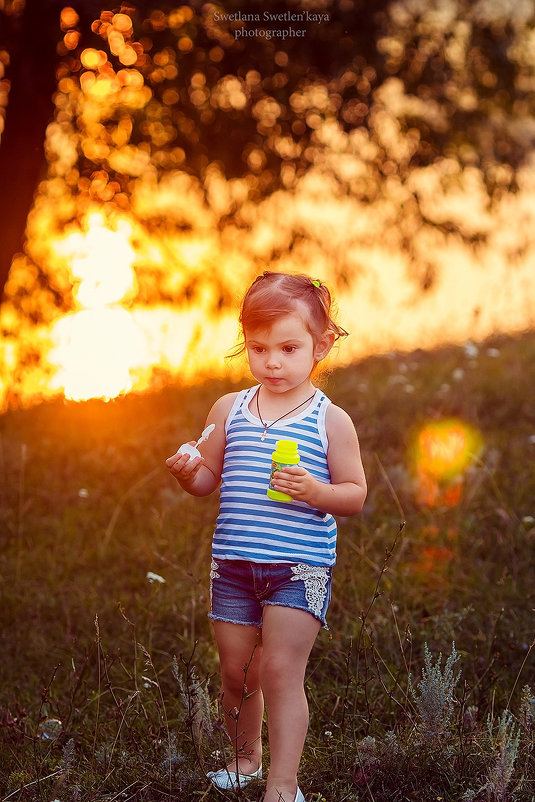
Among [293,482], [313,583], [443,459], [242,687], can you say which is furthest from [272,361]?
[443,459]

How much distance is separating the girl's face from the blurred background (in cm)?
348

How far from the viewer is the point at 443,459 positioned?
5.93 m

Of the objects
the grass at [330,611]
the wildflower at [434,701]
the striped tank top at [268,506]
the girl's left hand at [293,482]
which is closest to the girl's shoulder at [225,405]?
the striped tank top at [268,506]

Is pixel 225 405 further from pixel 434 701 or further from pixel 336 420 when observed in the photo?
pixel 434 701

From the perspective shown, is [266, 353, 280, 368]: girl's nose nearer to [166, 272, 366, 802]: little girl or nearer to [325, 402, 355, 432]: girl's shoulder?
[166, 272, 366, 802]: little girl

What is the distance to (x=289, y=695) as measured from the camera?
9.18 feet

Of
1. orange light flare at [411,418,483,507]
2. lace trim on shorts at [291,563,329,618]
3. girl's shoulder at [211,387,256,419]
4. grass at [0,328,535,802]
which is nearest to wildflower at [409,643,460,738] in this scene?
grass at [0,328,535,802]

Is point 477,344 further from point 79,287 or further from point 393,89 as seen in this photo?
point 79,287

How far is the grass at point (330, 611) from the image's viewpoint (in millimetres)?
2965

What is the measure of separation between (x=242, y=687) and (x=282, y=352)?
112 centimetres

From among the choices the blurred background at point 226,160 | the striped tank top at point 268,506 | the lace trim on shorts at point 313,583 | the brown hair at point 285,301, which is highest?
the blurred background at point 226,160

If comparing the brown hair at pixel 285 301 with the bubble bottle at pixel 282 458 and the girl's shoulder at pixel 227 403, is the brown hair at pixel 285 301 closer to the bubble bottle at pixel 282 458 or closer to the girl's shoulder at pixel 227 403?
the girl's shoulder at pixel 227 403

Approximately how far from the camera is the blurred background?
19.8ft

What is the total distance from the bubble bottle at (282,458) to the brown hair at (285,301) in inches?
16.9
